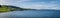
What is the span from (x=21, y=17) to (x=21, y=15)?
0.15 metres

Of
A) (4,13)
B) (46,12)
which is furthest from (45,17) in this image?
(4,13)

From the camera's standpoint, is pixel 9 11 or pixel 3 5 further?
pixel 9 11

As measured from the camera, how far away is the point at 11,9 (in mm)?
3316

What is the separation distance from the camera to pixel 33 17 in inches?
137

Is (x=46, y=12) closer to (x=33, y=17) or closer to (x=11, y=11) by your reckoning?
(x=33, y=17)

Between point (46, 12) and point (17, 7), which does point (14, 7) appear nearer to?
point (17, 7)

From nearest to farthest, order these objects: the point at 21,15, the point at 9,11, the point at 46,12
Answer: the point at 9,11 < the point at 21,15 < the point at 46,12

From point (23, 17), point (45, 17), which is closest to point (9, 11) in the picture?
point (23, 17)

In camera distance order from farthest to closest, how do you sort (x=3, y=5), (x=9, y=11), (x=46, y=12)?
(x=46, y=12)
(x=9, y=11)
(x=3, y=5)

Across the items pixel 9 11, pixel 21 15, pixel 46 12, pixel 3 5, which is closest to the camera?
pixel 3 5

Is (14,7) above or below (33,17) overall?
above

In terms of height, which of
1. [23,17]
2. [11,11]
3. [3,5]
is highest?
[3,5]

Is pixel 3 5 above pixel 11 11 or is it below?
above

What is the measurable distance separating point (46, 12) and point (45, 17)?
0.87ft
